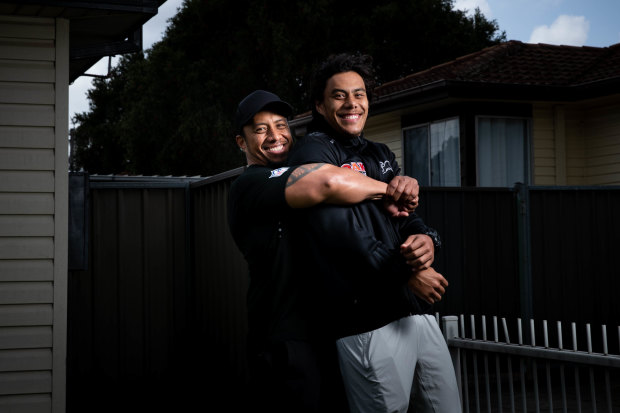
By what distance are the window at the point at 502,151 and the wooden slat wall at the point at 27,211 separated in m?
8.01

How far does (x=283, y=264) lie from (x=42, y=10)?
12.0 feet

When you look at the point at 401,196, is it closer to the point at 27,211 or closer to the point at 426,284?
the point at 426,284

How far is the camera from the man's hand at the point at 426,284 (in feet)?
7.75

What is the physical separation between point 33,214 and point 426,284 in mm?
3759

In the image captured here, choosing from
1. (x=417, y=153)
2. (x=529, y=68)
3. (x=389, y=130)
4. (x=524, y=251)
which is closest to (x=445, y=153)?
(x=417, y=153)

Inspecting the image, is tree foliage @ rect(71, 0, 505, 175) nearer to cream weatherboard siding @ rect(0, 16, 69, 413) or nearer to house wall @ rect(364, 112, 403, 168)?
house wall @ rect(364, 112, 403, 168)

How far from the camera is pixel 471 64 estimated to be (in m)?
13.1

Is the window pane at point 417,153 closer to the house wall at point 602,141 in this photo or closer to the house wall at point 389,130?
the house wall at point 389,130

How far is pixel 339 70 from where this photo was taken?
2.64 m

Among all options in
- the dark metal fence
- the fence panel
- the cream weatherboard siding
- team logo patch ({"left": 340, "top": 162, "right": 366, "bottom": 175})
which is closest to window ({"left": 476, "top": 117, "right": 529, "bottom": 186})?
the dark metal fence

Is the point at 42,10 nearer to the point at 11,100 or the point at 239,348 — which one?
the point at 11,100

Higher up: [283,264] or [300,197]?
[300,197]

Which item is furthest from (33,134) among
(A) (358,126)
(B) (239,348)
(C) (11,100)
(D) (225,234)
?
(A) (358,126)

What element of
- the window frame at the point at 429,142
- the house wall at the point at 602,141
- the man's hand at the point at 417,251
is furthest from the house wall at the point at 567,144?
the man's hand at the point at 417,251
